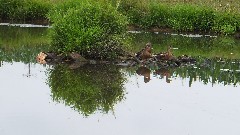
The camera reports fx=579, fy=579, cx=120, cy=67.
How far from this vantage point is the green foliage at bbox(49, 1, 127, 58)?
20.2 meters

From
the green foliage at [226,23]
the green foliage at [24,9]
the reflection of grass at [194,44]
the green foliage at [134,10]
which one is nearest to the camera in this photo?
the reflection of grass at [194,44]

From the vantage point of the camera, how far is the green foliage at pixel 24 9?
33000mm

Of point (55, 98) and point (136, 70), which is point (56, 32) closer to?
point (136, 70)

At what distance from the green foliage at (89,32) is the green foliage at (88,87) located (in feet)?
2.89

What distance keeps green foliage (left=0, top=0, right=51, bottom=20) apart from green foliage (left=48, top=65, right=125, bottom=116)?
13.9 meters

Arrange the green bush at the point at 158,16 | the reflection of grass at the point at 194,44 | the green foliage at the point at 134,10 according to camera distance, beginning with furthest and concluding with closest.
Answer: the green foliage at the point at 134,10 → the green bush at the point at 158,16 → the reflection of grass at the point at 194,44

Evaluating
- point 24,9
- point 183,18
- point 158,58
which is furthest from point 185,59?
point 24,9

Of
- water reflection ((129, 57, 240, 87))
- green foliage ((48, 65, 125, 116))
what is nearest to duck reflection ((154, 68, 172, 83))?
water reflection ((129, 57, 240, 87))

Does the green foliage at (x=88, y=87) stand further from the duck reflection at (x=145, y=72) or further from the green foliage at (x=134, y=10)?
the green foliage at (x=134, y=10)

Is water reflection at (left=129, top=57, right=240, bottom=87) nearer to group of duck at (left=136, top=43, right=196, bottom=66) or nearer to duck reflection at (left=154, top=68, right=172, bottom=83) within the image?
duck reflection at (left=154, top=68, right=172, bottom=83)

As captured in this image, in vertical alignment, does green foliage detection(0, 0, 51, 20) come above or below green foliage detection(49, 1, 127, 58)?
above

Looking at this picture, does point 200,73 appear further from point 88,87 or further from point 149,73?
point 88,87

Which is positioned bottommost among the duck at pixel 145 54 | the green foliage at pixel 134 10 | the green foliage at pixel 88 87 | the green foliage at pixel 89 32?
the green foliage at pixel 88 87

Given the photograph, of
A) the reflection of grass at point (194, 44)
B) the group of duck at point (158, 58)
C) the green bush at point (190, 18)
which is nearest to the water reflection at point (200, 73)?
the group of duck at point (158, 58)
